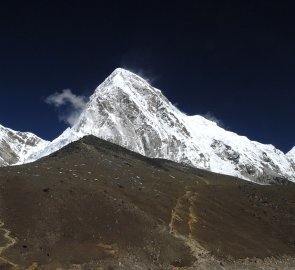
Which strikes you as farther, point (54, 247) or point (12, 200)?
point (12, 200)

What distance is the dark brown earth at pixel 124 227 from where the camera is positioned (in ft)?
223

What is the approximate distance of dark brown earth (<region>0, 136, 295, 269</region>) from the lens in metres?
67.9

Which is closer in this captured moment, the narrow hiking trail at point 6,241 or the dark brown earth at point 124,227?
the narrow hiking trail at point 6,241

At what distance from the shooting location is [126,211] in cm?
8581

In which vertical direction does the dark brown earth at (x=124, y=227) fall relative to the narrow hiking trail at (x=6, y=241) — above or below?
above

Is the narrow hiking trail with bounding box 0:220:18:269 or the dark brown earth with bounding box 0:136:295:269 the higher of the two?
the dark brown earth with bounding box 0:136:295:269

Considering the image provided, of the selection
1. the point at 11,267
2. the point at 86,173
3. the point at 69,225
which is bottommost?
the point at 11,267

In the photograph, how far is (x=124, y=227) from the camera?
7925 cm

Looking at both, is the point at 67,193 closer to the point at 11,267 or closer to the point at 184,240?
the point at 184,240

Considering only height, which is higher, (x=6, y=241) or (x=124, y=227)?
(x=124, y=227)

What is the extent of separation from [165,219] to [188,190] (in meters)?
41.3

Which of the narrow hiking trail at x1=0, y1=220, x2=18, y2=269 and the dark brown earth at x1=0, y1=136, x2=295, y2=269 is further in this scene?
the dark brown earth at x1=0, y1=136, x2=295, y2=269

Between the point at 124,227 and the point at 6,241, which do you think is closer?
the point at 6,241

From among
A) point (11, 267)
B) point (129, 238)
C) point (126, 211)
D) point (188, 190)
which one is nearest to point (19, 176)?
point (126, 211)
